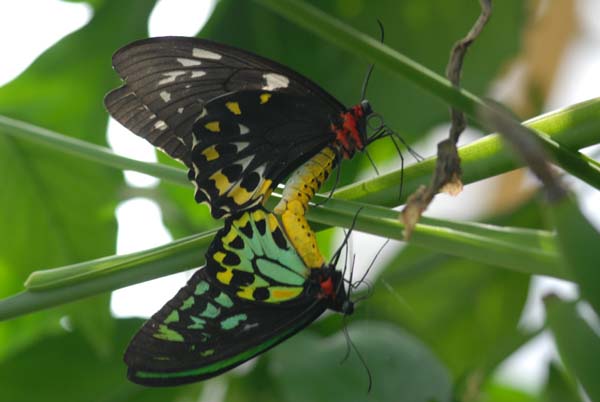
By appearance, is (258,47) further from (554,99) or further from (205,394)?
(554,99)

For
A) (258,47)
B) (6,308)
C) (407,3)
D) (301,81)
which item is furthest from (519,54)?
(6,308)

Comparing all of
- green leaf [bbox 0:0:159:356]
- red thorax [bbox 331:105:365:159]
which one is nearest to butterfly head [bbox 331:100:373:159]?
red thorax [bbox 331:105:365:159]

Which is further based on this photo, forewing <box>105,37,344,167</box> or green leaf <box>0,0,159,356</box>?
green leaf <box>0,0,159,356</box>

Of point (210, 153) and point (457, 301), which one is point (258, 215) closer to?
point (210, 153)

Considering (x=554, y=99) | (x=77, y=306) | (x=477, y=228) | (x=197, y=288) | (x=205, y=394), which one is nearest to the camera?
(x=477, y=228)

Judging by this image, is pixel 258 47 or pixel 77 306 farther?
pixel 258 47


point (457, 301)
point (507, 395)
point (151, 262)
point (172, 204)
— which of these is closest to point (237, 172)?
point (151, 262)

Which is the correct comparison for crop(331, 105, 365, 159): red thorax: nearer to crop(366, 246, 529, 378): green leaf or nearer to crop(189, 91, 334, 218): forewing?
crop(189, 91, 334, 218): forewing
